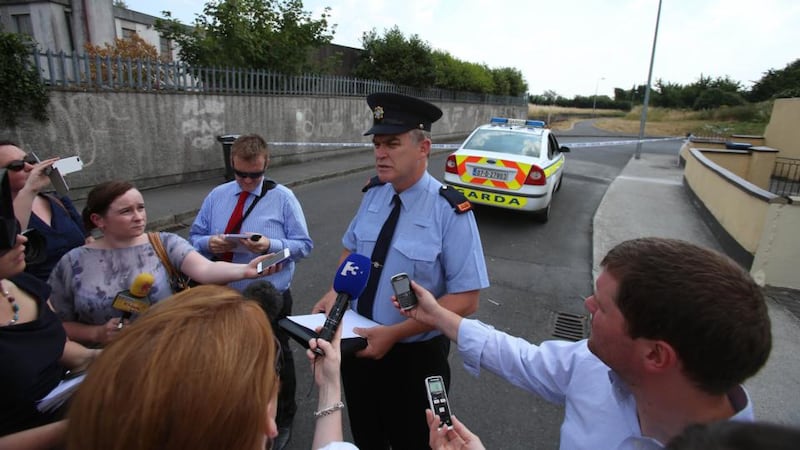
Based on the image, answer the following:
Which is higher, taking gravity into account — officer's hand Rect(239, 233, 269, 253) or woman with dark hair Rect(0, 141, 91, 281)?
woman with dark hair Rect(0, 141, 91, 281)

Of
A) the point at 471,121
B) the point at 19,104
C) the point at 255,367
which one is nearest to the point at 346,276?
the point at 255,367

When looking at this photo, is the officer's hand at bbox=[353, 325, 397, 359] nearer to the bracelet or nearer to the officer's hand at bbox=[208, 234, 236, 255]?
the bracelet

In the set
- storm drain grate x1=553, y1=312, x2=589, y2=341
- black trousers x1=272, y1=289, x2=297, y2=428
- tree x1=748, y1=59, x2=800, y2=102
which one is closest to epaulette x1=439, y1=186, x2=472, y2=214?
black trousers x1=272, y1=289, x2=297, y2=428

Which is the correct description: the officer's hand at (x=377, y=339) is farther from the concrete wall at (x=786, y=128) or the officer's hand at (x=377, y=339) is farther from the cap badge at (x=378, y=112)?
the concrete wall at (x=786, y=128)

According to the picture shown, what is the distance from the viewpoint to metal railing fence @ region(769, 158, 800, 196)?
1338 centimetres

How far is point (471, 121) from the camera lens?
26750 mm

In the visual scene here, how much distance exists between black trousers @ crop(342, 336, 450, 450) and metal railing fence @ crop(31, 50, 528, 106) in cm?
759

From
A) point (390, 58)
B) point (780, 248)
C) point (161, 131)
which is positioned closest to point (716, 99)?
point (390, 58)

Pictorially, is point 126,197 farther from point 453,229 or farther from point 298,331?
point 453,229

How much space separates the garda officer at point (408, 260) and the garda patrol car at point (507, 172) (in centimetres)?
522

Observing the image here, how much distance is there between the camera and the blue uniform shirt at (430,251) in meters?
2.11

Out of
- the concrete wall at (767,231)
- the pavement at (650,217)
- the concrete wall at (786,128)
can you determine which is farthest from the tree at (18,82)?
the concrete wall at (786,128)

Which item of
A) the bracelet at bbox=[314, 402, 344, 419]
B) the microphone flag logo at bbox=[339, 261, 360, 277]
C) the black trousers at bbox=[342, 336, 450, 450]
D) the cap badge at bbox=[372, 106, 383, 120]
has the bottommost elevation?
the black trousers at bbox=[342, 336, 450, 450]

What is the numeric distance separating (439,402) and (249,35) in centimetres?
1149
